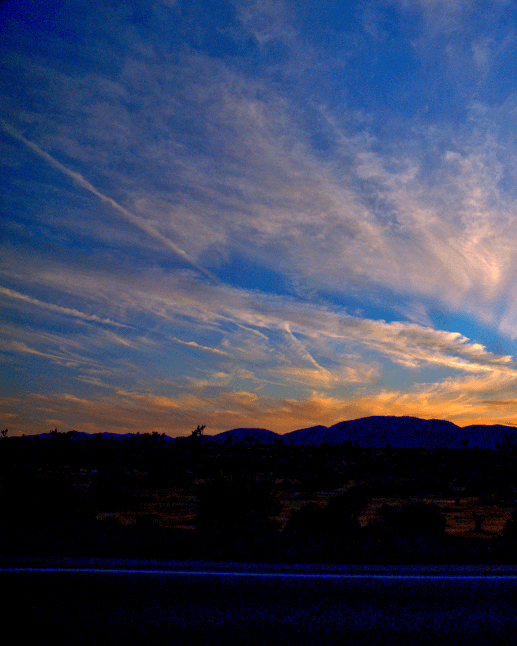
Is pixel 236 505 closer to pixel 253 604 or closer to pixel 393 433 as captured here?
pixel 253 604

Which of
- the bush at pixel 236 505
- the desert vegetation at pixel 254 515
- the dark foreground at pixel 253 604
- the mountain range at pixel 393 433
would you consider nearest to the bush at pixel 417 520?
the desert vegetation at pixel 254 515

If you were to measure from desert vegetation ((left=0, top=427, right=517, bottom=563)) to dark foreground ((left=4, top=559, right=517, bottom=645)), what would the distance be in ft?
3.17

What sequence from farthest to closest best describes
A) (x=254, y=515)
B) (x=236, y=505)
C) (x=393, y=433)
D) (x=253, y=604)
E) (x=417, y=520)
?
(x=393, y=433) < (x=236, y=505) < (x=254, y=515) < (x=417, y=520) < (x=253, y=604)

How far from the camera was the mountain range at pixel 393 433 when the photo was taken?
102812 mm

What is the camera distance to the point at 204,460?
105ft

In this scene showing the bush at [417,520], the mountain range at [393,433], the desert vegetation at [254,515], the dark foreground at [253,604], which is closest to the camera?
the dark foreground at [253,604]

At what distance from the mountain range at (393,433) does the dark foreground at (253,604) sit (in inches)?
3765

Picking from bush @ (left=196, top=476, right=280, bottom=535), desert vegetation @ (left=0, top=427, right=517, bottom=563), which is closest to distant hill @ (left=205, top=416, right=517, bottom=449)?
desert vegetation @ (left=0, top=427, right=517, bottom=563)

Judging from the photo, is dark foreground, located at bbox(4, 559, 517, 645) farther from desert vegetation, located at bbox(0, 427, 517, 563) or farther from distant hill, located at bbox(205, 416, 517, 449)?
distant hill, located at bbox(205, 416, 517, 449)

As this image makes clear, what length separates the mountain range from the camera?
10281cm

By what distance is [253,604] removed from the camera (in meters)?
4.63

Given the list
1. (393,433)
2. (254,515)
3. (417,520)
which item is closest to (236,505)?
(254,515)

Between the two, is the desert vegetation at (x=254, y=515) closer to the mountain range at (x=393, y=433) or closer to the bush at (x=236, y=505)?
the bush at (x=236, y=505)

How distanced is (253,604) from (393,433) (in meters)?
114
